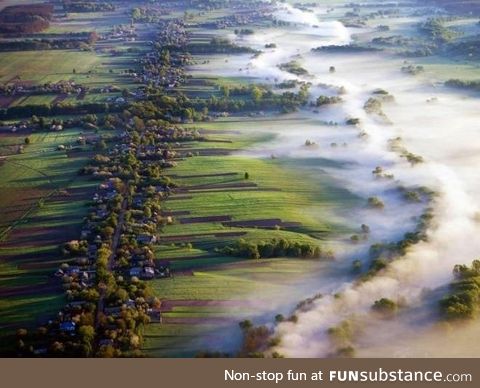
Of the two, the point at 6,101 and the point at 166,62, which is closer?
the point at 6,101

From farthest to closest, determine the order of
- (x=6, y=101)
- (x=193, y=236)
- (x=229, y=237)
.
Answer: (x=6, y=101)
(x=193, y=236)
(x=229, y=237)

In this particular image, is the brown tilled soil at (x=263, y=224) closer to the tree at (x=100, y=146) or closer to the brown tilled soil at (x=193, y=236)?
the brown tilled soil at (x=193, y=236)

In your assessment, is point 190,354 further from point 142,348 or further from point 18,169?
point 18,169

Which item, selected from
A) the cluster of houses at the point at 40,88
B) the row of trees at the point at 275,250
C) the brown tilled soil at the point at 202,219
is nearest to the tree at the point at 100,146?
the brown tilled soil at the point at 202,219

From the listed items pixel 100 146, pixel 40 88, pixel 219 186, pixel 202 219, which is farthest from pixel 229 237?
pixel 40 88

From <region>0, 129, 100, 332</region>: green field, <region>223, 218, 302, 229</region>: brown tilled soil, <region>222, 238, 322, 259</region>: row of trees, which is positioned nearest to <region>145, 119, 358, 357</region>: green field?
<region>223, 218, 302, 229</region>: brown tilled soil

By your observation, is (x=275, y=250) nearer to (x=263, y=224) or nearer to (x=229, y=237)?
(x=229, y=237)

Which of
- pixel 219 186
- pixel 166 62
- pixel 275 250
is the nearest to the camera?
pixel 275 250

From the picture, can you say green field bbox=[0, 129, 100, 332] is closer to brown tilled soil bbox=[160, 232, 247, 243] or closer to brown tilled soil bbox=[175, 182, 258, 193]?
brown tilled soil bbox=[160, 232, 247, 243]

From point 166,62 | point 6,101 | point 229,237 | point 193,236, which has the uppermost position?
point 166,62

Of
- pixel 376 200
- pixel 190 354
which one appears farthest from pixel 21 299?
pixel 376 200
